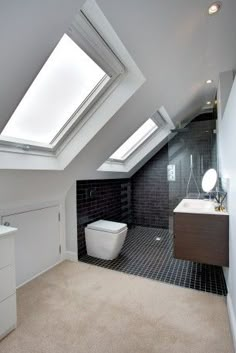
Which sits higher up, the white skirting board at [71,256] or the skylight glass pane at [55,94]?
the skylight glass pane at [55,94]

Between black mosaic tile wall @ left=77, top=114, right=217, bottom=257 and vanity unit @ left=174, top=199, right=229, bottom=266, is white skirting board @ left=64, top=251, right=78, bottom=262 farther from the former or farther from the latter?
vanity unit @ left=174, top=199, right=229, bottom=266

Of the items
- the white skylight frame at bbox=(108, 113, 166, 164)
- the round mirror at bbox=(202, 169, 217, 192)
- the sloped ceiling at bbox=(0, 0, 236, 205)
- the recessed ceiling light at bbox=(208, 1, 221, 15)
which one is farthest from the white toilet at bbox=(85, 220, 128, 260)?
the recessed ceiling light at bbox=(208, 1, 221, 15)

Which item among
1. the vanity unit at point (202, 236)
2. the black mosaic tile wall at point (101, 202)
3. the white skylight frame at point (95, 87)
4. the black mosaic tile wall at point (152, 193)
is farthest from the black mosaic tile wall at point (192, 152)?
the white skylight frame at point (95, 87)

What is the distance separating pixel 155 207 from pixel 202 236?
2.26m

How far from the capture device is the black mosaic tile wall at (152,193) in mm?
4176

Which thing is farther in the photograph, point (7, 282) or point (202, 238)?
point (202, 238)

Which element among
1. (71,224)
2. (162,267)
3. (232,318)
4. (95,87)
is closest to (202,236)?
(232,318)

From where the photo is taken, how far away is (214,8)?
1.48 metres

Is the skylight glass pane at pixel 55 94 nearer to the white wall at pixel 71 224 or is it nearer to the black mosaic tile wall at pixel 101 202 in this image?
the white wall at pixel 71 224

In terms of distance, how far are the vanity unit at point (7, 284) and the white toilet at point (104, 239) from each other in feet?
4.25

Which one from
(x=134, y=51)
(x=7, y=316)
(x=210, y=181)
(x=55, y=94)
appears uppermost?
(x=134, y=51)

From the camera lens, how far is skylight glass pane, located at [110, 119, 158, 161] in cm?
345

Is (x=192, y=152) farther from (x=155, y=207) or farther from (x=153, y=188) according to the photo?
(x=155, y=207)

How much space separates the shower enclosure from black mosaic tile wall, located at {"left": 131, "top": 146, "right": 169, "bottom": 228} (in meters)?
0.23
